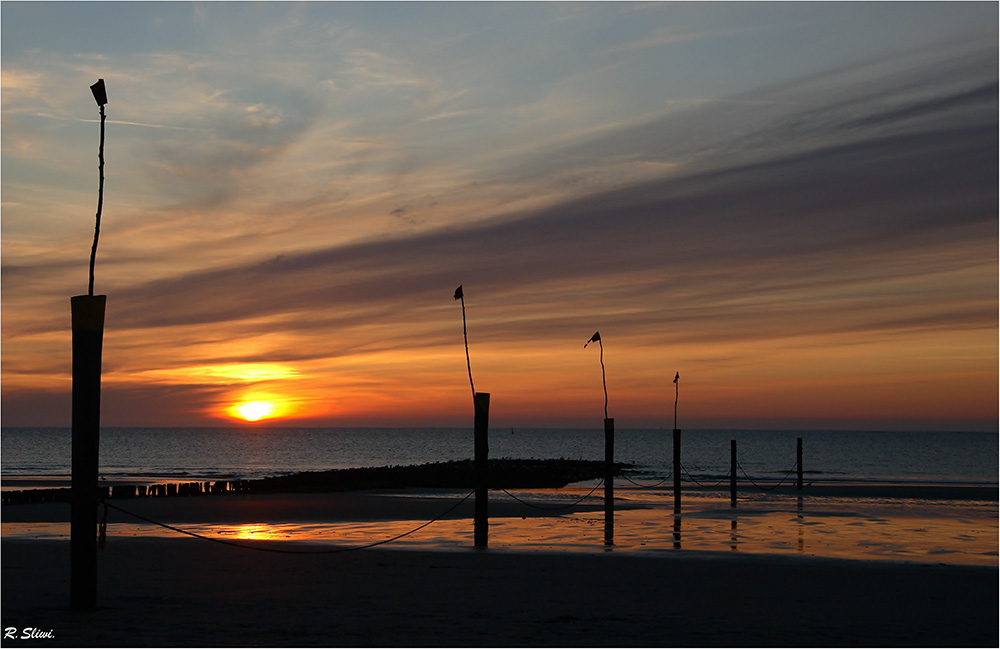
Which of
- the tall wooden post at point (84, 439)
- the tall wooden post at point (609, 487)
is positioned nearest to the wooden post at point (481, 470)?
the tall wooden post at point (609, 487)

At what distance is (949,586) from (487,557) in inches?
357

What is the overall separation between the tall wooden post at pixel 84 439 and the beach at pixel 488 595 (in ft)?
1.79

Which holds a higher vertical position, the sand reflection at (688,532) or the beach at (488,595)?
the beach at (488,595)

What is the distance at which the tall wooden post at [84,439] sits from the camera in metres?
12.5

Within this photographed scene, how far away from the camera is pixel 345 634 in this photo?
11695 millimetres

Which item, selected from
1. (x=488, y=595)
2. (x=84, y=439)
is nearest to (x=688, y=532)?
(x=488, y=595)

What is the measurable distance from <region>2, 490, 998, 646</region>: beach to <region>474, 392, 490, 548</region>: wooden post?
2.05 ft

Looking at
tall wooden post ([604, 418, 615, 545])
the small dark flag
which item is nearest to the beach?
tall wooden post ([604, 418, 615, 545])

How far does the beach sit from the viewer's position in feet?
38.9

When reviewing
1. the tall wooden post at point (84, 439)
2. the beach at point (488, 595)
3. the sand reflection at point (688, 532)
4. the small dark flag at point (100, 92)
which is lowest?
the sand reflection at point (688, 532)

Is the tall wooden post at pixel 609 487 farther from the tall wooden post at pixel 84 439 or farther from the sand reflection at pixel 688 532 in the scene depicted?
the tall wooden post at pixel 84 439

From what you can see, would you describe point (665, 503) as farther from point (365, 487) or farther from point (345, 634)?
point (345, 634)

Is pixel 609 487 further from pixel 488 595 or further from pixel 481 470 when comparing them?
pixel 488 595

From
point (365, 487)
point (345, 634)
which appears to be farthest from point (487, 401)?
point (365, 487)
